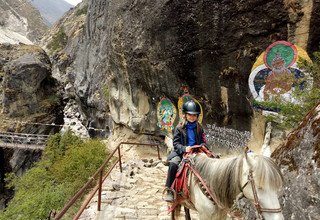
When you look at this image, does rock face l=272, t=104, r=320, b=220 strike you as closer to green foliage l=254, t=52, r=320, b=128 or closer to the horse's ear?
the horse's ear

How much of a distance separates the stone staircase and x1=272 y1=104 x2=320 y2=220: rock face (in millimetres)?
3151

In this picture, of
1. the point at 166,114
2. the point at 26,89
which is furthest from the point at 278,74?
the point at 26,89

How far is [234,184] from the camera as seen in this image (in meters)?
3.50

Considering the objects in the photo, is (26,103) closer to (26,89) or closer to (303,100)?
(26,89)

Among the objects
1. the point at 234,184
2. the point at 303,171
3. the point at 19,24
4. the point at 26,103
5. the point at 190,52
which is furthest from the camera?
the point at 19,24

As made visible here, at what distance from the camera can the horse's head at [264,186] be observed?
292cm

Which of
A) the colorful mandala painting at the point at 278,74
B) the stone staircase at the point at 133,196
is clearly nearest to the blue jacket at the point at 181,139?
the stone staircase at the point at 133,196

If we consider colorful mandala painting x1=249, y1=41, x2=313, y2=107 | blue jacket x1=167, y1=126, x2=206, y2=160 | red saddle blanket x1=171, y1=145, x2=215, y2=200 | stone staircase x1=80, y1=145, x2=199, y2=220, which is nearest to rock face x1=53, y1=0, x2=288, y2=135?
colorful mandala painting x1=249, y1=41, x2=313, y2=107

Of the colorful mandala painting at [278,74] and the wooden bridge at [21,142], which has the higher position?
the colorful mandala painting at [278,74]

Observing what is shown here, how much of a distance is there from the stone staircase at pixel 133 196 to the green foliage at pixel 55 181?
1599 mm

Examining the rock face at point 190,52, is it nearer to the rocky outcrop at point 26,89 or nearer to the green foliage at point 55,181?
the green foliage at point 55,181

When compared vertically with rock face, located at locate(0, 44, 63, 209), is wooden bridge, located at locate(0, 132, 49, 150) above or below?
below

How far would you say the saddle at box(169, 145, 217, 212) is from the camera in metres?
4.54

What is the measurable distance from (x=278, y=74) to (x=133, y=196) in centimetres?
564
